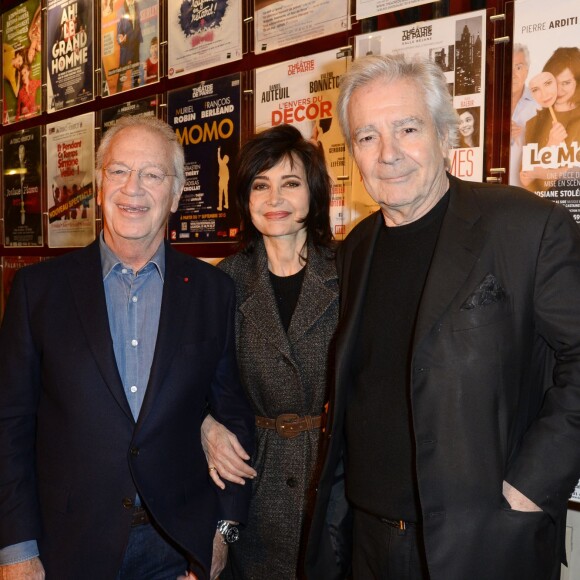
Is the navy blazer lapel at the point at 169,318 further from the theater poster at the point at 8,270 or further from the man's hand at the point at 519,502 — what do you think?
the theater poster at the point at 8,270

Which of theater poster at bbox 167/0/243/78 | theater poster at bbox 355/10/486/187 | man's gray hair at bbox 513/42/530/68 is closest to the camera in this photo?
man's gray hair at bbox 513/42/530/68

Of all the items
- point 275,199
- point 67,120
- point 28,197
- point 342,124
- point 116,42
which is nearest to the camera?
point 342,124

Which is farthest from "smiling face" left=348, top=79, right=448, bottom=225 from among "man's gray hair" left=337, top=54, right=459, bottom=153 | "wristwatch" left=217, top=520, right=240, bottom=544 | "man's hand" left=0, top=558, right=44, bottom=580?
"man's hand" left=0, top=558, right=44, bottom=580

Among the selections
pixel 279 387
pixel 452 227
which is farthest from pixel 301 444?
pixel 452 227

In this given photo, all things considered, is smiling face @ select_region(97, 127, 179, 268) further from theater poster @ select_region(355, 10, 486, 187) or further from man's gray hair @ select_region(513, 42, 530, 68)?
man's gray hair @ select_region(513, 42, 530, 68)

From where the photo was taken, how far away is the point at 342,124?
188 cm

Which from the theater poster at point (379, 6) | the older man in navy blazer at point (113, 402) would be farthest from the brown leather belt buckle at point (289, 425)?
the theater poster at point (379, 6)

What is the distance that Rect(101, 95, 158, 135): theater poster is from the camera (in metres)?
4.25

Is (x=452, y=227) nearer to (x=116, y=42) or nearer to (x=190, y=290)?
(x=190, y=290)

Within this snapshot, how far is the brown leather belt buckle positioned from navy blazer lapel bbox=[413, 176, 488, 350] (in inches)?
30.0

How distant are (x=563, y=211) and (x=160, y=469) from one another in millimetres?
1257

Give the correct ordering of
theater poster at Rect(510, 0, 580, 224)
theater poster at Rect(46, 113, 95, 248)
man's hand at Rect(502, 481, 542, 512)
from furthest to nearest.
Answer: theater poster at Rect(46, 113, 95, 248)
theater poster at Rect(510, 0, 580, 224)
man's hand at Rect(502, 481, 542, 512)

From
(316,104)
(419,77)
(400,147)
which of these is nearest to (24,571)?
(400,147)

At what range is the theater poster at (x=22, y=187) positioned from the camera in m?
5.39
